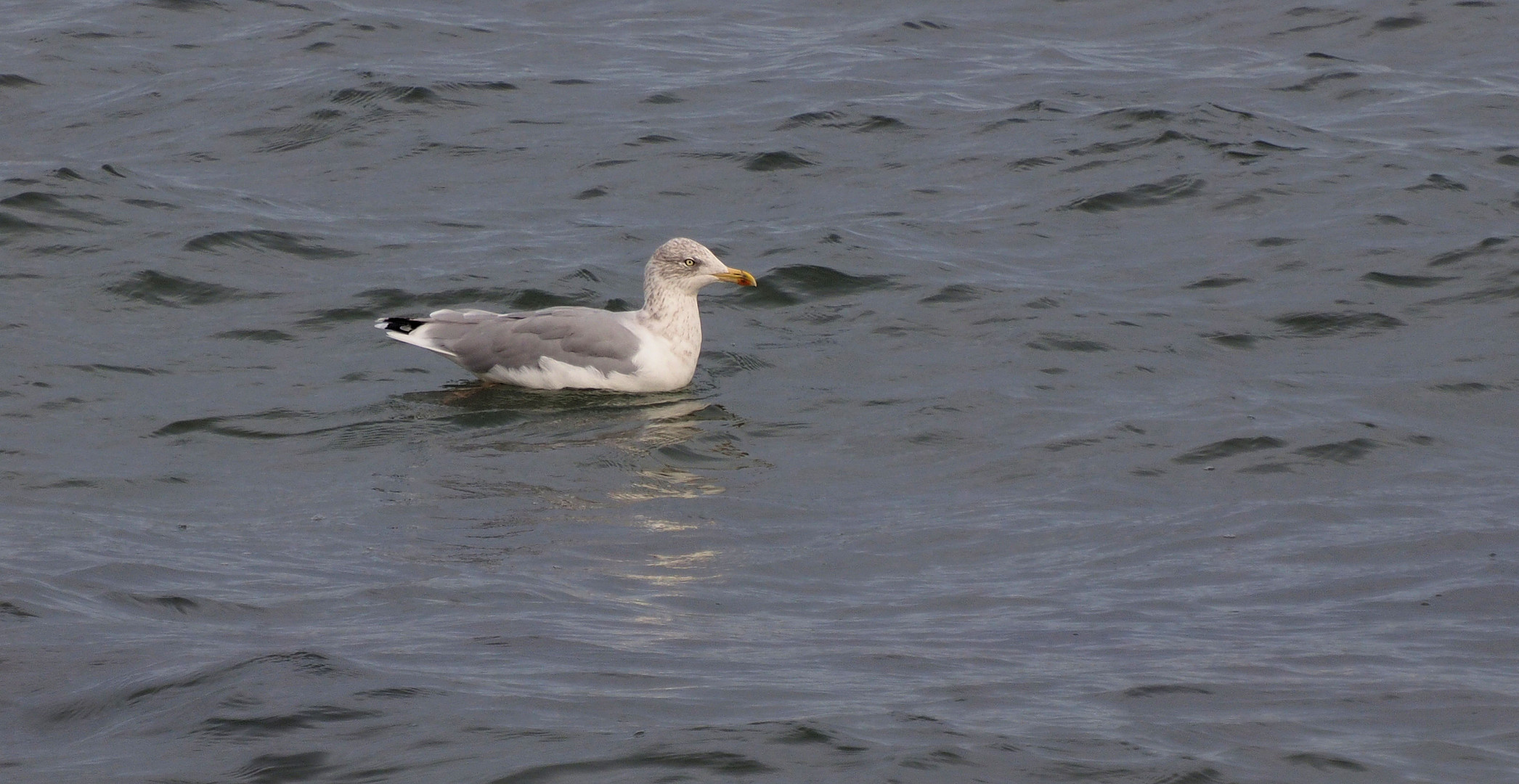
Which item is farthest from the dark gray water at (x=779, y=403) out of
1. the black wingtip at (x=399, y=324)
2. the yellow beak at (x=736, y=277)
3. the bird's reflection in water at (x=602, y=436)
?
the yellow beak at (x=736, y=277)

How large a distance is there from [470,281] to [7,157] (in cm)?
502

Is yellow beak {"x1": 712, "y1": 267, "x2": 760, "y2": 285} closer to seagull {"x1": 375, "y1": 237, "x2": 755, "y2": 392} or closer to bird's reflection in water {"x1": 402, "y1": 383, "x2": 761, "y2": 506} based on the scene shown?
seagull {"x1": 375, "y1": 237, "x2": 755, "y2": 392}

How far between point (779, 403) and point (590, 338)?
1.20 metres

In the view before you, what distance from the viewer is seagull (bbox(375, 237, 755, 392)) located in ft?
34.8

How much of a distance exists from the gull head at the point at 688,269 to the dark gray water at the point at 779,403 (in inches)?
25.1

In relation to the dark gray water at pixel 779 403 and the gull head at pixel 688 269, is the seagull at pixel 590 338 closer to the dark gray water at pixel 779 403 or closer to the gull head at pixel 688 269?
the gull head at pixel 688 269

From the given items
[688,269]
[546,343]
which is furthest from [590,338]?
[688,269]

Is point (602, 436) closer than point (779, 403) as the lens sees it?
Yes

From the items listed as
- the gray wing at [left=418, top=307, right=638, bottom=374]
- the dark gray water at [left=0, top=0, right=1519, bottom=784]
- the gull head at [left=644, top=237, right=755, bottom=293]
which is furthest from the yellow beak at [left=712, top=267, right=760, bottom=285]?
the gray wing at [left=418, top=307, right=638, bottom=374]

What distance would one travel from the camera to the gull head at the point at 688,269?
36.0 feet

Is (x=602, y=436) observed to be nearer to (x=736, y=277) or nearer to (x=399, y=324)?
(x=736, y=277)

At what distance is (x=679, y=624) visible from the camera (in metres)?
6.61

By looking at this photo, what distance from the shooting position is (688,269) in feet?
36.0

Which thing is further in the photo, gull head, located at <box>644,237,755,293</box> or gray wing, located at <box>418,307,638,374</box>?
gull head, located at <box>644,237,755,293</box>
